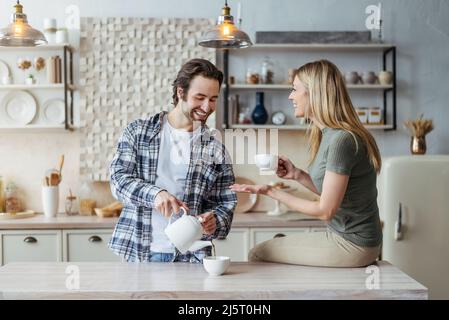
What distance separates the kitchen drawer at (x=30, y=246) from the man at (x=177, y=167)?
1.47m

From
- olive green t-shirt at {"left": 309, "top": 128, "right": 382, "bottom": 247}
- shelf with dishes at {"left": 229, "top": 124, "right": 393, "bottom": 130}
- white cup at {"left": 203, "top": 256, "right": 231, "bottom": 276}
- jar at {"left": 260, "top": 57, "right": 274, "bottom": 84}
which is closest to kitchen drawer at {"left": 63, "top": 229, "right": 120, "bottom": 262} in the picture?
shelf with dishes at {"left": 229, "top": 124, "right": 393, "bottom": 130}

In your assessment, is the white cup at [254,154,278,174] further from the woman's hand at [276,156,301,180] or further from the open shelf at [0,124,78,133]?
the open shelf at [0,124,78,133]

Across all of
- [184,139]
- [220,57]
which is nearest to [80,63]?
[220,57]

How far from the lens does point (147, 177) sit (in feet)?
8.82

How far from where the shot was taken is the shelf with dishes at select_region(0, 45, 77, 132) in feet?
14.7

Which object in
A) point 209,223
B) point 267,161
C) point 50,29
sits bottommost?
point 209,223

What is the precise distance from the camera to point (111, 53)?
450 cm

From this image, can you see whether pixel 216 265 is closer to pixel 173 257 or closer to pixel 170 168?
pixel 173 257

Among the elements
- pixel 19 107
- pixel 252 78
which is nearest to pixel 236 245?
pixel 252 78

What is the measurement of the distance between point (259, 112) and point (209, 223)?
2.05 m

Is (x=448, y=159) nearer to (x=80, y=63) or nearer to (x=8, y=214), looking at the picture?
(x=80, y=63)

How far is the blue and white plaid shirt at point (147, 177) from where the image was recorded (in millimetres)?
2658

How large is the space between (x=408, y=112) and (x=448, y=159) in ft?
2.57
